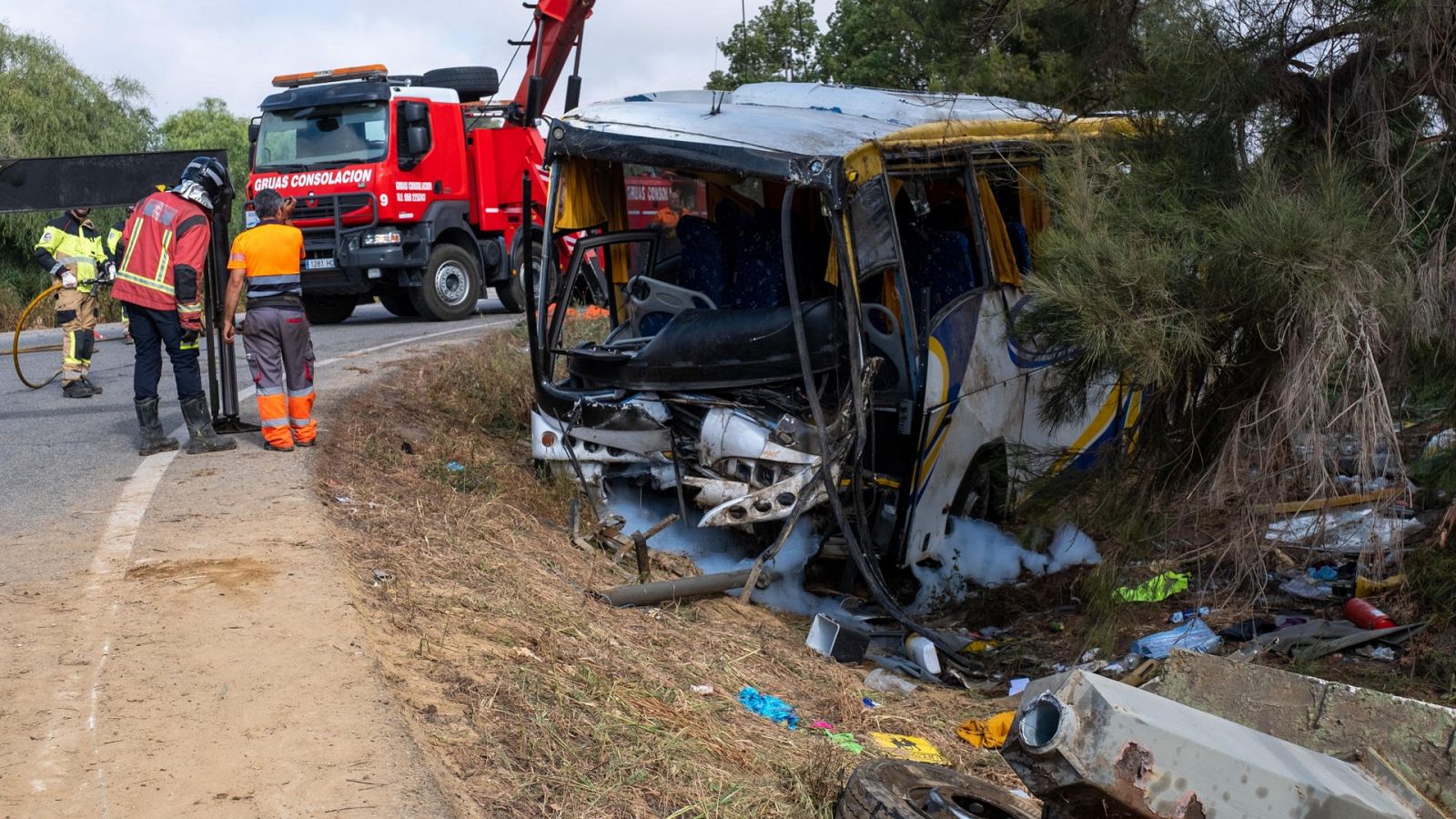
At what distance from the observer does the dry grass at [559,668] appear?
3.88 metres

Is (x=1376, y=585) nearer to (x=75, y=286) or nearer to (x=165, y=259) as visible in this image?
(x=165, y=259)

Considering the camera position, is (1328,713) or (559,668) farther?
(559,668)

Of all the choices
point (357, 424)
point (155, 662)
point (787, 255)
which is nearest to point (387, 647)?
point (155, 662)

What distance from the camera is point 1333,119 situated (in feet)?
16.1

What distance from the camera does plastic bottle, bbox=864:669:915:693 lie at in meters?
6.05

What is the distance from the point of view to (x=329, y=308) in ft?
56.5

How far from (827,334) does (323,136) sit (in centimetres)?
1117

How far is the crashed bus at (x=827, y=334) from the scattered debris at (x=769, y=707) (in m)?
1.08

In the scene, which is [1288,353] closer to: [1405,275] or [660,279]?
[1405,275]

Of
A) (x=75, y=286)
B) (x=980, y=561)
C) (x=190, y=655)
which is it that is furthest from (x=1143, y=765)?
(x=75, y=286)

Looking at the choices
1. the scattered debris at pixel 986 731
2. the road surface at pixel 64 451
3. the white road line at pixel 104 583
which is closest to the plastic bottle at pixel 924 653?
the scattered debris at pixel 986 731

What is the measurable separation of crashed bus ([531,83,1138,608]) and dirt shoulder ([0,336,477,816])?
1870 millimetres

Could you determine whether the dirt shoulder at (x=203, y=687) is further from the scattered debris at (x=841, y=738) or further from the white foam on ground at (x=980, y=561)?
the white foam on ground at (x=980, y=561)

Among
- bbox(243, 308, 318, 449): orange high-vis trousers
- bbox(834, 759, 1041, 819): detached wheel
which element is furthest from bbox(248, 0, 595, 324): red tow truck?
bbox(834, 759, 1041, 819): detached wheel
